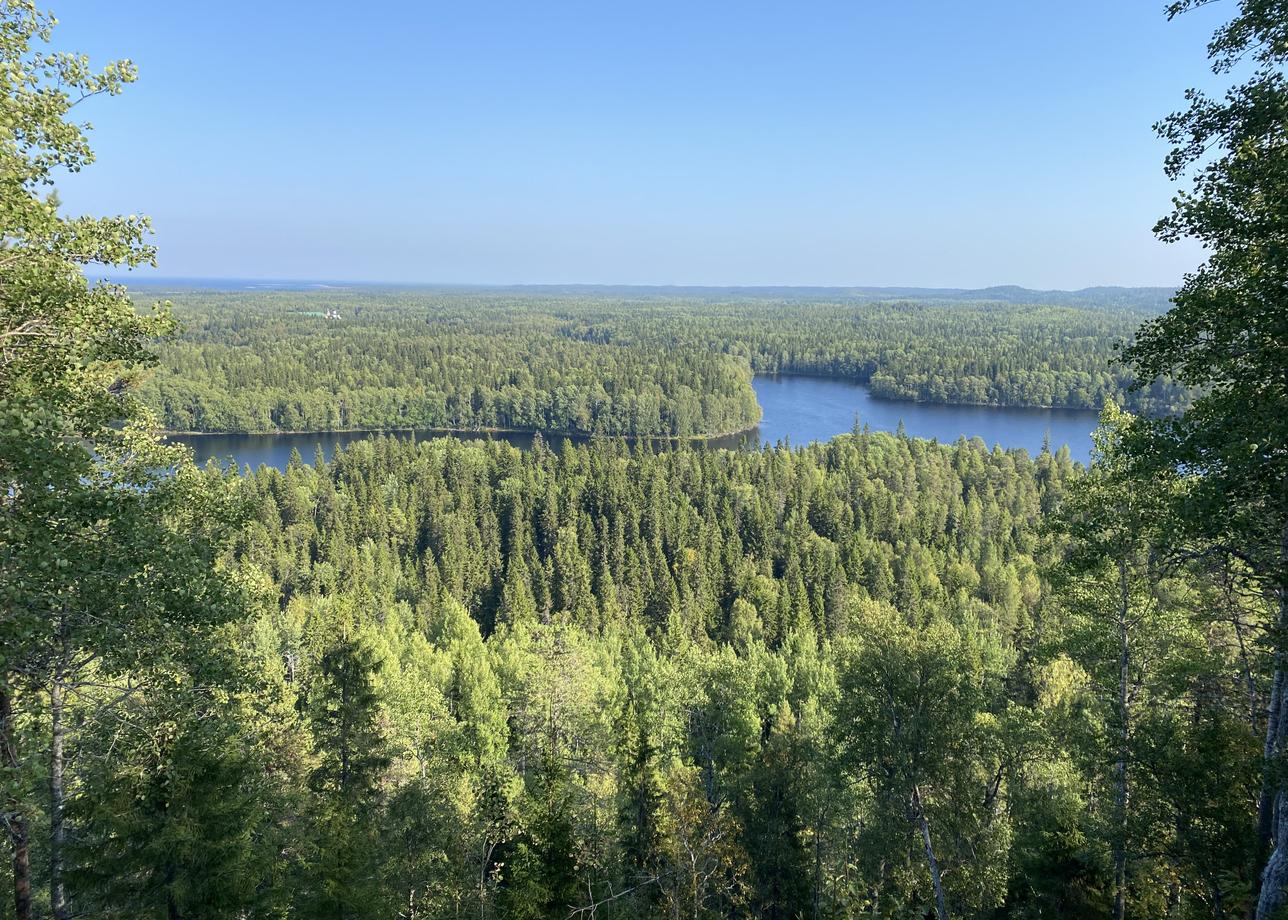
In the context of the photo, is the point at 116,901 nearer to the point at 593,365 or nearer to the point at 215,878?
the point at 215,878

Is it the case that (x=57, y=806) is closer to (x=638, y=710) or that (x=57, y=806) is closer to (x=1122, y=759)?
(x=1122, y=759)

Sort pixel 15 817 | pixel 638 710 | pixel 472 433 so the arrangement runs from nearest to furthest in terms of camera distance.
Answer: pixel 15 817, pixel 638 710, pixel 472 433

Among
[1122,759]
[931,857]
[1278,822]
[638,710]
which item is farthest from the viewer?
[638,710]

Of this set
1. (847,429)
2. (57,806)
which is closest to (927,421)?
(847,429)

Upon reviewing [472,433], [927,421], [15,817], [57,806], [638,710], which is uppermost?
[15,817]

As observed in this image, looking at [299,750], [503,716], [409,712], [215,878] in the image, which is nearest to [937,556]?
[503,716]

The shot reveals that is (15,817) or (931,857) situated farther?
(931,857)

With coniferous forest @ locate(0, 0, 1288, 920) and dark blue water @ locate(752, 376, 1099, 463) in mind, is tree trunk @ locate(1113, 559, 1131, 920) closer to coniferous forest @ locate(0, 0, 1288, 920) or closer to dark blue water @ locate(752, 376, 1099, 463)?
coniferous forest @ locate(0, 0, 1288, 920)
